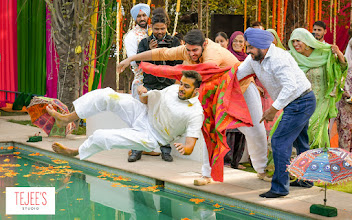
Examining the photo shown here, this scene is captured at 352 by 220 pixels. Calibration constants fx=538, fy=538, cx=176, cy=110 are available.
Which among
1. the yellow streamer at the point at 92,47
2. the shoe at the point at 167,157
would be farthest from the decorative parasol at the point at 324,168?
the yellow streamer at the point at 92,47

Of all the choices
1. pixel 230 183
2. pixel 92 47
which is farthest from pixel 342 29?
pixel 230 183

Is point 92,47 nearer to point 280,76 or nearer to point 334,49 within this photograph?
point 334,49

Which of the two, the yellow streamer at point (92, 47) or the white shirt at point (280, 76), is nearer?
the white shirt at point (280, 76)

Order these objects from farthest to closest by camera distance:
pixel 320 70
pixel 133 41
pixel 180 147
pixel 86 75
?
pixel 86 75 < pixel 133 41 < pixel 320 70 < pixel 180 147

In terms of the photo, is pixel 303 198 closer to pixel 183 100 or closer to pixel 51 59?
pixel 183 100

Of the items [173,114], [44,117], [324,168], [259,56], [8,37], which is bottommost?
[44,117]

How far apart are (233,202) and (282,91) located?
1116 millimetres

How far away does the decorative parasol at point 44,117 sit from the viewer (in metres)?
7.91

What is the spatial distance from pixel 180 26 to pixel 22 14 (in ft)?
12.4

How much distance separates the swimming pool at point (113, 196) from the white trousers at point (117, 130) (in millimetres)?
663

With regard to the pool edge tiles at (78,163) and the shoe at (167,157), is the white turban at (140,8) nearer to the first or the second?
the shoe at (167,157)

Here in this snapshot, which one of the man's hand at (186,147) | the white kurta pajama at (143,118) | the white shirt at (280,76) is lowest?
the man's hand at (186,147)

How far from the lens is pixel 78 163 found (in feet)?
22.7

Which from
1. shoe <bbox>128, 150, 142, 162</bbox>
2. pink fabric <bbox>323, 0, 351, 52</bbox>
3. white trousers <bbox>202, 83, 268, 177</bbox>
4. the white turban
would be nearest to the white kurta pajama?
white trousers <bbox>202, 83, 268, 177</bbox>
